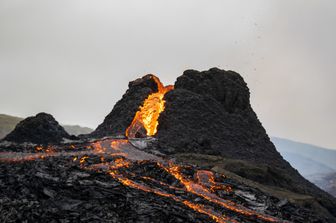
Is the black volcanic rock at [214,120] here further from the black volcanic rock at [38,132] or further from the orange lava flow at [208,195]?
the orange lava flow at [208,195]

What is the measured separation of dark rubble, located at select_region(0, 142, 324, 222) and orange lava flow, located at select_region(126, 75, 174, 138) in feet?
123

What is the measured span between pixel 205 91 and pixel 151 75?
15.9m

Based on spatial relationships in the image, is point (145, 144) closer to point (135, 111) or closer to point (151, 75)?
point (135, 111)

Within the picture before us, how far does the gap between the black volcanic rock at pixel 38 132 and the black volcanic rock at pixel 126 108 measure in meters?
12.6

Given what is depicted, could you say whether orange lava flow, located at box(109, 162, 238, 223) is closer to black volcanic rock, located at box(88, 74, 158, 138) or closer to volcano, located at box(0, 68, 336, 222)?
volcano, located at box(0, 68, 336, 222)

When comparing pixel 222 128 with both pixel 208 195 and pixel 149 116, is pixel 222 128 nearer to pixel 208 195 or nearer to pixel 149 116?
pixel 149 116

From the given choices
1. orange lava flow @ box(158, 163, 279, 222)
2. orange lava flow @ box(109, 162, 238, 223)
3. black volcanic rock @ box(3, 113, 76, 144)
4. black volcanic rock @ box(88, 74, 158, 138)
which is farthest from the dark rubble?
black volcanic rock @ box(88, 74, 158, 138)

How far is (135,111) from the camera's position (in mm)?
94125

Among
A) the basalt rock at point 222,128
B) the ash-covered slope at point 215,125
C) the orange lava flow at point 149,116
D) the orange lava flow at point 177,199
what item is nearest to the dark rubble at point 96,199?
the orange lava flow at point 177,199

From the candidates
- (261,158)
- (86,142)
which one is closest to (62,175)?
(86,142)

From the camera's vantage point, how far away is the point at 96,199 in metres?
35.7

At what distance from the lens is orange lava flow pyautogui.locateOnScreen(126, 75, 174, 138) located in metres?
88.2

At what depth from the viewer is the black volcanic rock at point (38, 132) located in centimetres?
7725

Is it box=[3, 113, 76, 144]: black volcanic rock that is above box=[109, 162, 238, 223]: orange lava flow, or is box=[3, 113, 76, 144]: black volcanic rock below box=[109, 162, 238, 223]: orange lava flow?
above
